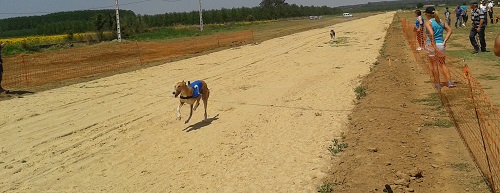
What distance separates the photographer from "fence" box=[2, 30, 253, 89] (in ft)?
58.4

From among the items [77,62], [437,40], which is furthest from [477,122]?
[77,62]

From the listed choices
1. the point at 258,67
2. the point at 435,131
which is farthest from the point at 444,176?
the point at 258,67

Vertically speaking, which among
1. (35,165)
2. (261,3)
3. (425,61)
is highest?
(261,3)

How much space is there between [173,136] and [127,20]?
53.3 metres

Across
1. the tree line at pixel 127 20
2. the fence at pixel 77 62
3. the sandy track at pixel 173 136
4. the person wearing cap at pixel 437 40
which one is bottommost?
the sandy track at pixel 173 136

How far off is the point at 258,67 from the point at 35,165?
36.2ft

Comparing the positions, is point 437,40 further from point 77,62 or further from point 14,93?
point 77,62

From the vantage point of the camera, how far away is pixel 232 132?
8172 millimetres

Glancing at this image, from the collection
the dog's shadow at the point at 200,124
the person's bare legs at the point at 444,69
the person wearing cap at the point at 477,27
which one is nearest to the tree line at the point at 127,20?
the person wearing cap at the point at 477,27

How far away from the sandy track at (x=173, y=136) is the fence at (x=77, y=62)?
4081 mm

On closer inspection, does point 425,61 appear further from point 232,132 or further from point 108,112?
point 108,112

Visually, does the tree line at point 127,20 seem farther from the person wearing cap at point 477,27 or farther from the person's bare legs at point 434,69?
the person's bare legs at point 434,69

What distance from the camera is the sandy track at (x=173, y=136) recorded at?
614 cm

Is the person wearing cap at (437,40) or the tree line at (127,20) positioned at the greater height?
the tree line at (127,20)
